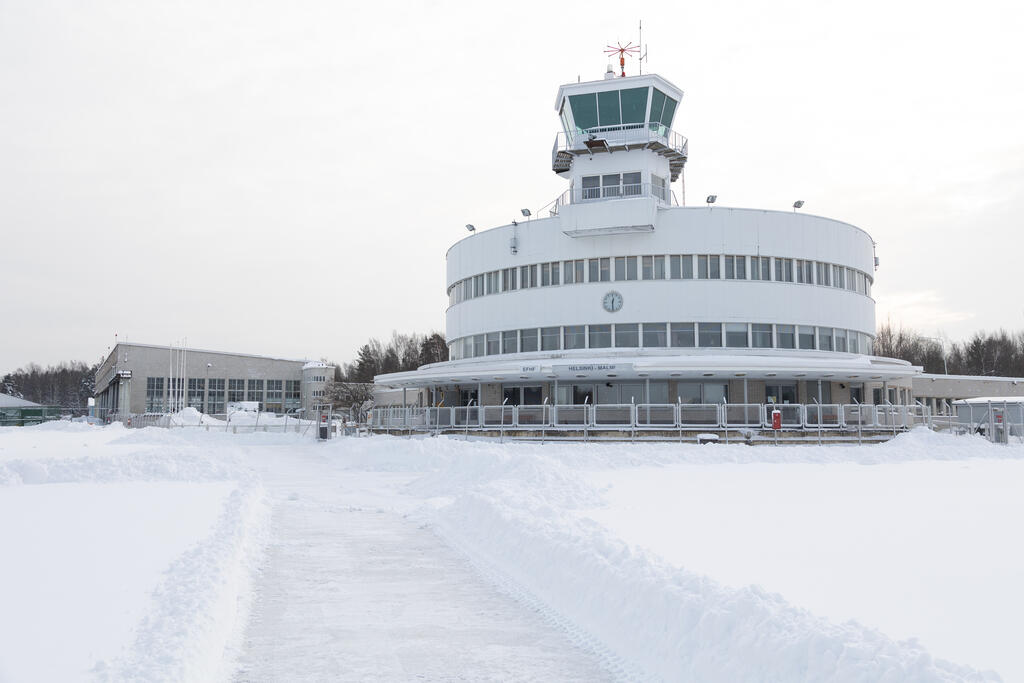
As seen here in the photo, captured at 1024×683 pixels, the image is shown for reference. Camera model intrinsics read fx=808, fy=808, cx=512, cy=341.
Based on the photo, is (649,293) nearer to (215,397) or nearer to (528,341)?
(528,341)

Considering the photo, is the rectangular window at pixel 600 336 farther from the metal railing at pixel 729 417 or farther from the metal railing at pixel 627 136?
the metal railing at pixel 627 136

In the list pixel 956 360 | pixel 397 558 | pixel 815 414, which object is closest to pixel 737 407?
pixel 815 414

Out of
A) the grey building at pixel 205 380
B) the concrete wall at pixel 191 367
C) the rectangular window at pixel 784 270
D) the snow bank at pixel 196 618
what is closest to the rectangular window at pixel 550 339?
Answer: the rectangular window at pixel 784 270

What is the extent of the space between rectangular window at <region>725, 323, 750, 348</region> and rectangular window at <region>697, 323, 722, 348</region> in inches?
18.1

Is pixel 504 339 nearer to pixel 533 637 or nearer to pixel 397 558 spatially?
pixel 397 558

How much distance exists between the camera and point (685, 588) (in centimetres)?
756

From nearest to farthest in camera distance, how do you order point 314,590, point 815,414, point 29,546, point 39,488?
point 314,590
point 29,546
point 39,488
point 815,414

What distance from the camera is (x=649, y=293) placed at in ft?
141

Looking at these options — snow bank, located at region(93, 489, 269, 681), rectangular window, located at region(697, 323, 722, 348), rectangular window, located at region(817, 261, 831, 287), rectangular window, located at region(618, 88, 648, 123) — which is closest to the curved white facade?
rectangular window, located at region(817, 261, 831, 287)

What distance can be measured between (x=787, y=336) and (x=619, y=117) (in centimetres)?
1589

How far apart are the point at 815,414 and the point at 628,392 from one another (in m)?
10.3

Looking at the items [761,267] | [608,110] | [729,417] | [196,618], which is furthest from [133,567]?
[608,110]

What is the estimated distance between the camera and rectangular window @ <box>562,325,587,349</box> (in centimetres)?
4388

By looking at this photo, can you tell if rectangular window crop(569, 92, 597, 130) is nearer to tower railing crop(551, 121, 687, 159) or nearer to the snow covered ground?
tower railing crop(551, 121, 687, 159)
